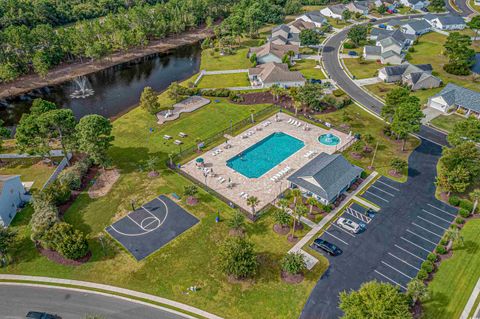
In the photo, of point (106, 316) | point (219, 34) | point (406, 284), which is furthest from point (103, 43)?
point (406, 284)

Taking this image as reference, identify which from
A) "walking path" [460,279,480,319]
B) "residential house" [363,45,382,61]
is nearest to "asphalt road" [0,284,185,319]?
"walking path" [460,279,480,319]

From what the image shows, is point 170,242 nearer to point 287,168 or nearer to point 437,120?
point 287,168

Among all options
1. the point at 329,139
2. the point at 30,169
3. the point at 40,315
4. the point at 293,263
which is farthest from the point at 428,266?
the point at 30,169

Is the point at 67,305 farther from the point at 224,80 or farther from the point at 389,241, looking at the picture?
the point at 224,80

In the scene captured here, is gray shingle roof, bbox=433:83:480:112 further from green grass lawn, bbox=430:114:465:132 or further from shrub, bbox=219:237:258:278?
shrub, bbox=219:237:258:278

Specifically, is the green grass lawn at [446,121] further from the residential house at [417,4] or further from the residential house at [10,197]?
the residential house at [417,4]

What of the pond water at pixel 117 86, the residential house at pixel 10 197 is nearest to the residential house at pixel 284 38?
the pond water at pixel 117 86
